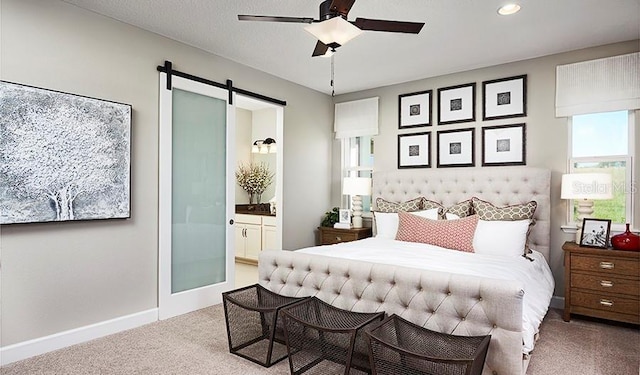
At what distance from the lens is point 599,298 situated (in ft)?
10.9

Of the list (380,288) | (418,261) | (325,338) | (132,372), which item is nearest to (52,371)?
(132,372)

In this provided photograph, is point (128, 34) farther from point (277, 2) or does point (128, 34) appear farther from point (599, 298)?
point (599, 298)

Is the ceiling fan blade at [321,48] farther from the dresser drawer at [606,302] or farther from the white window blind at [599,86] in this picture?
the dresser drawer at [606,302]

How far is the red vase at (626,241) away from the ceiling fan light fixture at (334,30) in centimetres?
296

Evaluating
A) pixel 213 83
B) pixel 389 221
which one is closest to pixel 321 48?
pixel 213 83

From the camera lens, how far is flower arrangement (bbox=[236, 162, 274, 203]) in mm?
6832

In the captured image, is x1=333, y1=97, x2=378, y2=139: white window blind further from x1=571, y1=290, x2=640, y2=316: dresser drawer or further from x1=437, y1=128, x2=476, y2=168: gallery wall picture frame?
x1=571, y1=290, x2=640, y2=316: dresser drawer

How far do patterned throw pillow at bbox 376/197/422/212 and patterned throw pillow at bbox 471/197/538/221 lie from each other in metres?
0.70

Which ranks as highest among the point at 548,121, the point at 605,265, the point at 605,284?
the point at 548,121

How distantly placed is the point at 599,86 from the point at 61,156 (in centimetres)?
479

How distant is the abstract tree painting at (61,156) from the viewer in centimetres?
256

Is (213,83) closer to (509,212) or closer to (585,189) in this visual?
(509,212)

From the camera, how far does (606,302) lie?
3291 millimetres

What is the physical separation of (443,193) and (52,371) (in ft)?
13.0
